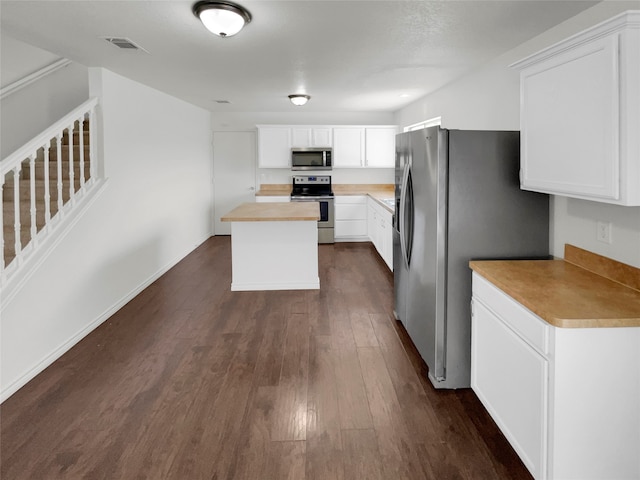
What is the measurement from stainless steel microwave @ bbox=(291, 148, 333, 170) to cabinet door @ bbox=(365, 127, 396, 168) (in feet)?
2.41

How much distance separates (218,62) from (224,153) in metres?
4.53

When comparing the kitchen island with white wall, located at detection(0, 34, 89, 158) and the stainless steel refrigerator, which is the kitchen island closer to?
white wall, located at detection(0, 34, 89, 158)

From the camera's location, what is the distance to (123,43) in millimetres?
3293

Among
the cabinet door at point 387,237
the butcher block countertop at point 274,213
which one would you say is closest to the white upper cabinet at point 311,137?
the cabinet door at point 387,237

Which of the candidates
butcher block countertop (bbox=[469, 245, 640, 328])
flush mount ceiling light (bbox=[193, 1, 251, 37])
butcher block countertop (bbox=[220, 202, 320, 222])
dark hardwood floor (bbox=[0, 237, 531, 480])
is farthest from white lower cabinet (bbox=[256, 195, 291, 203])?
butcher block countertop (bbox=[469, 245, 640, 328])

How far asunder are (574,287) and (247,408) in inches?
74.3

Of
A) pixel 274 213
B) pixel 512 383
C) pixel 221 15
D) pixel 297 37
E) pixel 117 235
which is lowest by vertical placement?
pixel 512 383

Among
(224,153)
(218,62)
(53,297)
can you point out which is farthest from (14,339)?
(224,153)

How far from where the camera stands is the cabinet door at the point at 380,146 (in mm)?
7949

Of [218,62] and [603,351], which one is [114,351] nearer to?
[218,62]

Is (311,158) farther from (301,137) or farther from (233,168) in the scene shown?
(233,168)

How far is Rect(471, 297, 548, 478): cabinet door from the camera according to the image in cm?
183

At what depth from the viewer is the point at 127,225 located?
184 inches

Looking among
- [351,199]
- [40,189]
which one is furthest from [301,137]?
[40,189]
